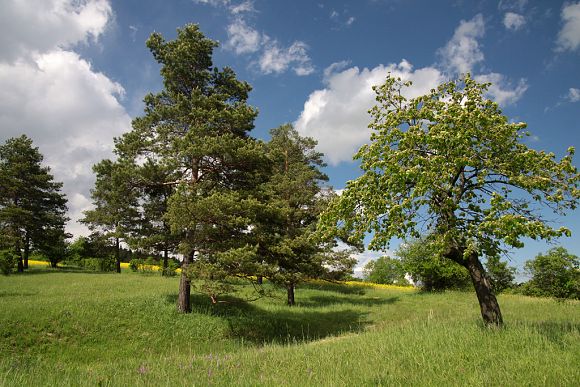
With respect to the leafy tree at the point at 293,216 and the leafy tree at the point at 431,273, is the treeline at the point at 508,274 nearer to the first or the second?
the leafy tree at the point at 431,273

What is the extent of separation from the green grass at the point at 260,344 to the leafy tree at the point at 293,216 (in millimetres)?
2781

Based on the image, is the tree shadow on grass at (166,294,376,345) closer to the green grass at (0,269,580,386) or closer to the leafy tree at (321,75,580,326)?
the green grass at (0,269,580,386)

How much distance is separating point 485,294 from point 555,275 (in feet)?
108

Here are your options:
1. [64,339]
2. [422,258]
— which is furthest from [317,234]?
[422,258]

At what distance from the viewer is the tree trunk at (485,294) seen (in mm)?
10258

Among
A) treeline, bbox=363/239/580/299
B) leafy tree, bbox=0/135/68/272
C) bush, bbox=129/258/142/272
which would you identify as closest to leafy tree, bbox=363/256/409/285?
treeline, bbox=363/239/580/299

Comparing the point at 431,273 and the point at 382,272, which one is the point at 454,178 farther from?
the point at 382,272

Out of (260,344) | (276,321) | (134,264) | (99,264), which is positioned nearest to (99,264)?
(99,264)

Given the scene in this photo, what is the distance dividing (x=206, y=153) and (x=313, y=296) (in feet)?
61.5

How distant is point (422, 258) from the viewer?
3984 cm

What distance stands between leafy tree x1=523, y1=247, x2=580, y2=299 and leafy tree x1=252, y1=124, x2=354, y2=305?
23054 mm

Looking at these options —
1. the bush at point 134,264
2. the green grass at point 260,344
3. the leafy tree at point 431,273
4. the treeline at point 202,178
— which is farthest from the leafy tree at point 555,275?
the bush at point 134,264

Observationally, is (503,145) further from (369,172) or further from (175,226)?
(175,226)

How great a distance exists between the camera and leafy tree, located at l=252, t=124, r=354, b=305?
17.5m
